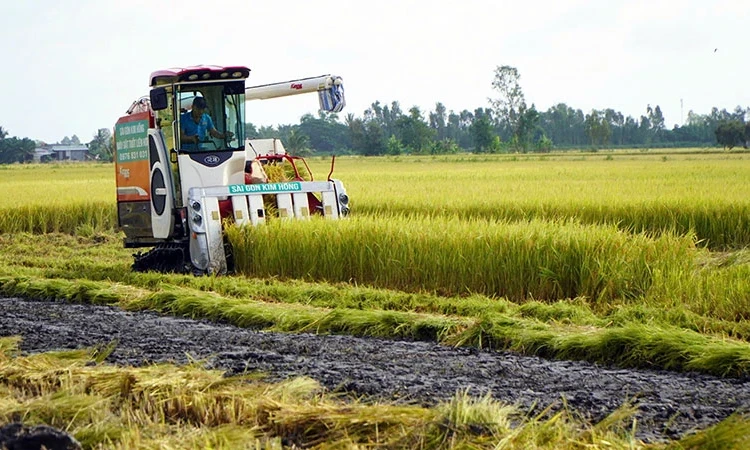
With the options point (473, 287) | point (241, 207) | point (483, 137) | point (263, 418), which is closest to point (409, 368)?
point (263, 418)

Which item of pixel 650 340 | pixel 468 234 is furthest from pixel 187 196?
pixel 650 340

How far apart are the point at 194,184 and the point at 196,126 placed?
72 cm

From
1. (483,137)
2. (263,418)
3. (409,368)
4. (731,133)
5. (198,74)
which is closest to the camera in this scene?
(263,418)

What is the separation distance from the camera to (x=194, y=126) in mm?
12312

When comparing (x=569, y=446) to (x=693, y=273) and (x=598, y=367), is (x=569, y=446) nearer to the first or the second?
(x=598, y=367)

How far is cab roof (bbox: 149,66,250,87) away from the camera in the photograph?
474 inches

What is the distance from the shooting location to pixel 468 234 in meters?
10.7

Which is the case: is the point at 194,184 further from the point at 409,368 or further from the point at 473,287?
the point at 409,368

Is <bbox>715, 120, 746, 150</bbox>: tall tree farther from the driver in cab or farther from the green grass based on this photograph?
the green grass

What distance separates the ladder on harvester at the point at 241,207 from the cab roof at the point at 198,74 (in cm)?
137

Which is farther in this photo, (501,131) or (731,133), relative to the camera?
(501,131)

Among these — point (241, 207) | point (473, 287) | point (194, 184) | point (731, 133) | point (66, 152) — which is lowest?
point (473, 287)

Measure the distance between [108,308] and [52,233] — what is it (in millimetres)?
9349

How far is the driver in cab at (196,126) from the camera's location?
1224 centimetres
